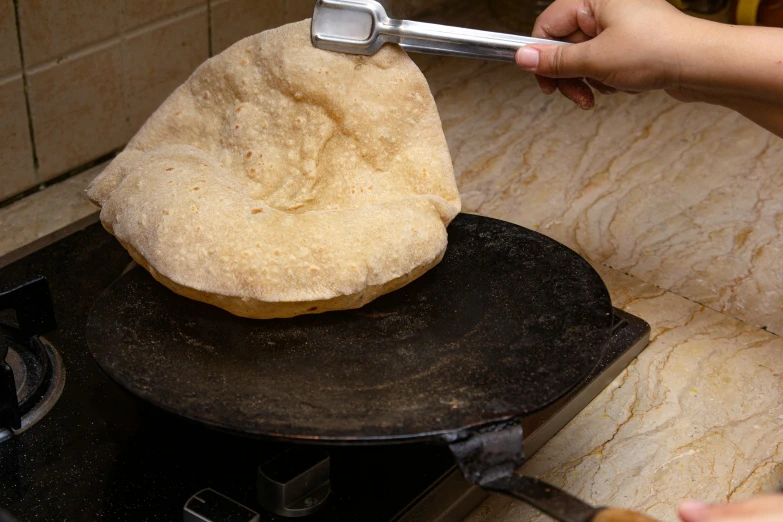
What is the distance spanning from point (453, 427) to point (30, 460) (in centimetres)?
41

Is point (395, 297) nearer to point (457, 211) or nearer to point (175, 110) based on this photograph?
point (457, 211)

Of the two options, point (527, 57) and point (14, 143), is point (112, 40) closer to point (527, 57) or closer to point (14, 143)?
point (14, 143)

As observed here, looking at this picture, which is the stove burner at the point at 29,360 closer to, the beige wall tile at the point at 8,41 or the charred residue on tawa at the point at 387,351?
the charred residue on tawa at the point at 387,351

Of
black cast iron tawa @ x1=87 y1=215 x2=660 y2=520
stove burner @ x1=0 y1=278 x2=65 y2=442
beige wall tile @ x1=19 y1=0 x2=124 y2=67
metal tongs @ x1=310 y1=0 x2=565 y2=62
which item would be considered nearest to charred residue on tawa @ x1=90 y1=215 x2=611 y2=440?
black cast iron tawa @ x1=87 y1=215 x2=660 y2=520

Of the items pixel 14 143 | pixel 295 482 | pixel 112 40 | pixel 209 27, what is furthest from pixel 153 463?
pixel 209 27

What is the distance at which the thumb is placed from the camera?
3.00ft

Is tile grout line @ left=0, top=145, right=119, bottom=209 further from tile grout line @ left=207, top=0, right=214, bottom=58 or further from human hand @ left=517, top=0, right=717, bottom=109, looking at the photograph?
human hand @ left=517, top=0, right=717, bottom=109

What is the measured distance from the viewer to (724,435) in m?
0.98

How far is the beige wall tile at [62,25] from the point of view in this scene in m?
1.18

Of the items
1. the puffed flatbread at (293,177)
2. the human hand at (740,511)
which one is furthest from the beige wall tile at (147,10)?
the human hand at (740,511)

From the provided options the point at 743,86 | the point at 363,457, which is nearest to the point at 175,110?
the point at 363,457

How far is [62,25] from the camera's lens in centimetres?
123

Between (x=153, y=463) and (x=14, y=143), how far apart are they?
0.61 meters

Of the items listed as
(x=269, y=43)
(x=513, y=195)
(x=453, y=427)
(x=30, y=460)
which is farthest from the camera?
(x=513, y=195)
